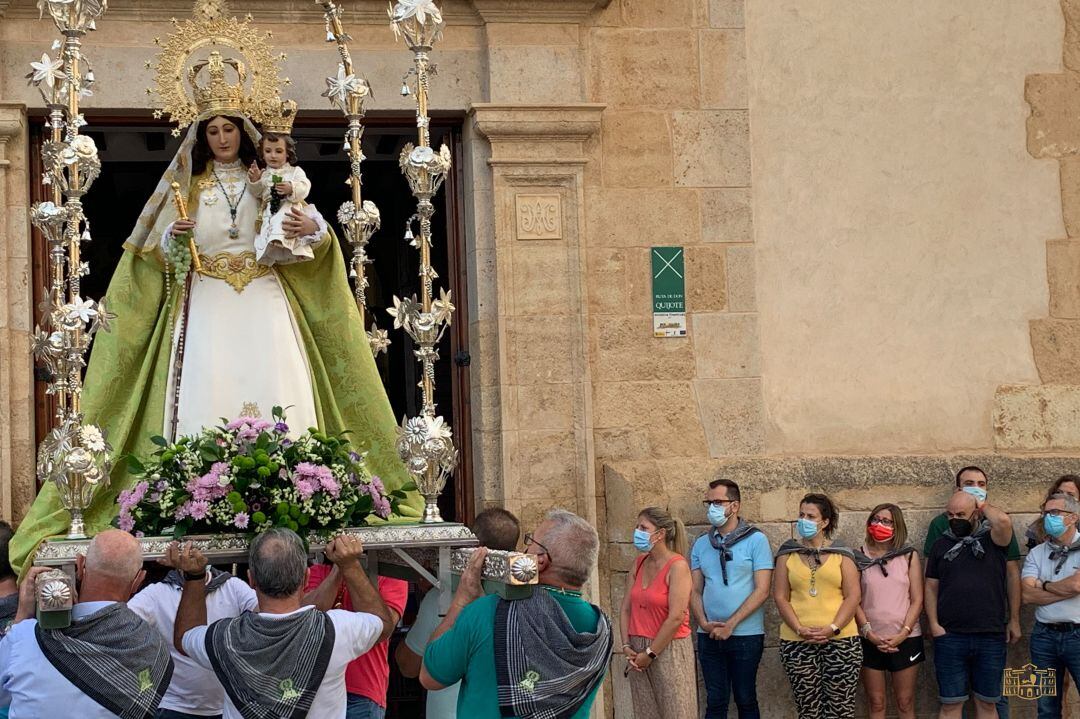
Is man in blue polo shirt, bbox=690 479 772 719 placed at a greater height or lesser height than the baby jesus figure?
lesser

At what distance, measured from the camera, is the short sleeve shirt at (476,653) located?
4684 millimetres

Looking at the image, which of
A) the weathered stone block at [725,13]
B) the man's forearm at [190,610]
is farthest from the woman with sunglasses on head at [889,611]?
the man's forearm at [190,610]

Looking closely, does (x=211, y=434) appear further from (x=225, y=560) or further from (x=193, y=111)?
(x=193, y=111)

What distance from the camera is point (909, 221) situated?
369 inches

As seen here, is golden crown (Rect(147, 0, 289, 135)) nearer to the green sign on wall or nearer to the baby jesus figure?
the baby jesus figure

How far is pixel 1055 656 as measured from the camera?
8.42 metres

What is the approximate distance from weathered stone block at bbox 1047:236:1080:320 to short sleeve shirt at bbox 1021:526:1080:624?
1.47 metres

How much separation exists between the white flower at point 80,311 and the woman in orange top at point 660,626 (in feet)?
10.2

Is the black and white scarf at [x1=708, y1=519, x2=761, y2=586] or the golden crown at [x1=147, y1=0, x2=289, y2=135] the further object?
the black and white scarf at [x1=708, y1=519, x2=761, y2=586]

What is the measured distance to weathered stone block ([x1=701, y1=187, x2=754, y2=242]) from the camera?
30.1 ft

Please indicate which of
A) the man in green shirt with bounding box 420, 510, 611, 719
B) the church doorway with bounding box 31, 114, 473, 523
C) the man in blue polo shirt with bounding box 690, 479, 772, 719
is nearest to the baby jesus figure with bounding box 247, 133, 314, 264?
the man in green shirt with bounding box 420, 510, 611, 719

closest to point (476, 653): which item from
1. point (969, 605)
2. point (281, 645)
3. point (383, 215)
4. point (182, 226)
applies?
point (281, 645)

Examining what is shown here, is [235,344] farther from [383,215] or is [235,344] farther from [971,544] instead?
[383,215]

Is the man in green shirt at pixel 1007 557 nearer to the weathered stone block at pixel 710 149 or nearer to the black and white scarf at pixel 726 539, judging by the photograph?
the black and white scarf at pixel 726 539
